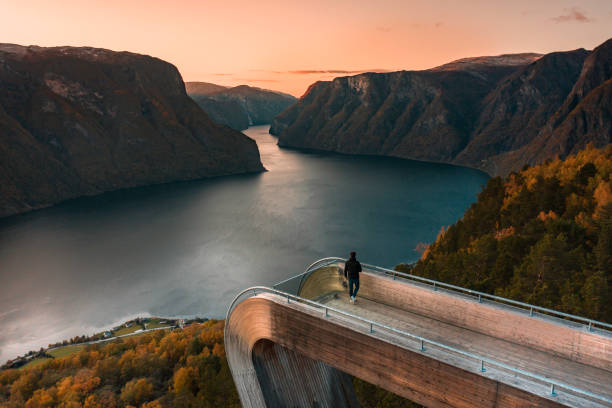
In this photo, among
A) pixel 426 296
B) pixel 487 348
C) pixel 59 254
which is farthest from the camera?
pixel 59 254

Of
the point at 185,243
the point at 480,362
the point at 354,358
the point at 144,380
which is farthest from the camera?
the point at 185,243

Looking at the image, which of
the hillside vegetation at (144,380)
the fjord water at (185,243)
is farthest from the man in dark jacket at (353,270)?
the fjord water at (185,243)

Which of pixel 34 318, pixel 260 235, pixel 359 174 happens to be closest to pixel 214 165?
pixel 359 174

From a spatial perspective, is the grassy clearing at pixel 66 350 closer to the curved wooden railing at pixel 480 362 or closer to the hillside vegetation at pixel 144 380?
the hillside vegetation at pixel 144 380

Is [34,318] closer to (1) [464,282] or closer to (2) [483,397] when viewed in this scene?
(1) [464,282]

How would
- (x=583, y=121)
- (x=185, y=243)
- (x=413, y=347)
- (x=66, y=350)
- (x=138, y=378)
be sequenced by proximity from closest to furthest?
(x=413, y=347)
(x=138, y=378)
(x=66, y=350)
(x=185, y=243)
(x=583, y=121)

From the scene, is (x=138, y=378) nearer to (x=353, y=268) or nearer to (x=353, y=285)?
(x=353, y=285)

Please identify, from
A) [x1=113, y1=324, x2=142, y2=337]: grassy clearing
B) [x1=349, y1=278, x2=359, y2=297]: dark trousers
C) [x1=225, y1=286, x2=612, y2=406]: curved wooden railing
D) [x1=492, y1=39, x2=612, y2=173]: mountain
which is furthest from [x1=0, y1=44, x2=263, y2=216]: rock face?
[x1=225, y1=286, x2=612, y2=406]: curved wooden railing

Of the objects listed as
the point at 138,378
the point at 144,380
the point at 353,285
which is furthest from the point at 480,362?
the point at 138,378
